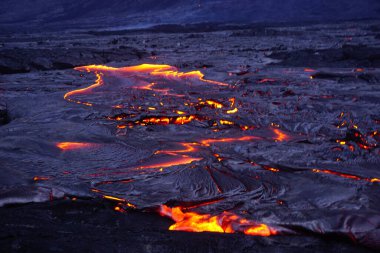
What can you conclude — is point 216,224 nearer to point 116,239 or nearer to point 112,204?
point 116,239

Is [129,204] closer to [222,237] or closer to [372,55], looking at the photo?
[222,237]

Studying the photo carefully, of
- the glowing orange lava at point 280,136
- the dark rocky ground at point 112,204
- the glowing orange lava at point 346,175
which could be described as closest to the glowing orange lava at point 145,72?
the dark rocky ground at point 112,204

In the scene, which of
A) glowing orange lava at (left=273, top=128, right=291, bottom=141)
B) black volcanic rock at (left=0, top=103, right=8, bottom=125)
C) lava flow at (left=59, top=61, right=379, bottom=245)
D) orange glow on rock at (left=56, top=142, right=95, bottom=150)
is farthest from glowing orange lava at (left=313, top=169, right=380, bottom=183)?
black volcanic rock at (left=0, top=103, right=8, bottom=125)

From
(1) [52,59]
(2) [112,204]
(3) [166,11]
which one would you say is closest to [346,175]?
(2) [112,204]

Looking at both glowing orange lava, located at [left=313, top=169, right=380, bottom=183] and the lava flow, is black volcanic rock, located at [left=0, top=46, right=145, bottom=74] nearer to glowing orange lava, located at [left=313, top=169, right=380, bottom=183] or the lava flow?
the lava flow

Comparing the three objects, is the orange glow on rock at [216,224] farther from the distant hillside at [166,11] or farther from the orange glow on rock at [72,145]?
the distant hillside at [166,11]

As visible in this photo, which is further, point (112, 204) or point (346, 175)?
point (346, 175)
